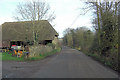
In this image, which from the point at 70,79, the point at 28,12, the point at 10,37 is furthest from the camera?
the point at 10,37

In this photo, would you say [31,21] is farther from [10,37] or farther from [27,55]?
[10,37]

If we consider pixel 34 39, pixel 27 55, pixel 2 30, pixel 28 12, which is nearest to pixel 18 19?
pixel 28 12

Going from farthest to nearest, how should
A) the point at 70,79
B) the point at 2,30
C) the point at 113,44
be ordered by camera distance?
the point at 2,30
the point at 113,44
the point at 70,79

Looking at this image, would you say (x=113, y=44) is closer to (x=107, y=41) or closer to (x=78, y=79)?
(x=107, y=41)

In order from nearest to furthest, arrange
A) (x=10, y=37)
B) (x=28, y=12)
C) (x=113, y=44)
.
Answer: (x=113, y=44) → (x=28, y=12) → (x=10, y=37)

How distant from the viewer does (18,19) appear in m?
16.1

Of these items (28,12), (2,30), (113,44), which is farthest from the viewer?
(2,30)

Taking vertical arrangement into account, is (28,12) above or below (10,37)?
above

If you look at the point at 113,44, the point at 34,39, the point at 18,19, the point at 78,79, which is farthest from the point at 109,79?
the point at 18,19

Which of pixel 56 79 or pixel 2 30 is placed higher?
pixel 2 30

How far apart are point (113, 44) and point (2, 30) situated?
89.8 ft

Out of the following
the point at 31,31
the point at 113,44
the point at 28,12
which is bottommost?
the point at 113,44

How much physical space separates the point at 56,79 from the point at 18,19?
1298 centimetres

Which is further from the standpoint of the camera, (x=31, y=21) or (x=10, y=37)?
(x=10, y=37)
